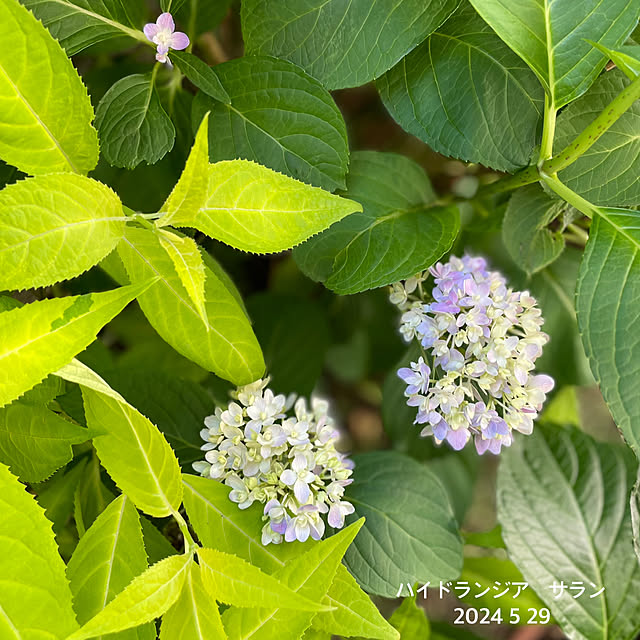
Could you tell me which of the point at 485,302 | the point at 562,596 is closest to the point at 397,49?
the point at 485,302

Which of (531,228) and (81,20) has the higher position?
(81,20)

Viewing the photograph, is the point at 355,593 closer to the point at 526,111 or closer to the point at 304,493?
the point at 304,493

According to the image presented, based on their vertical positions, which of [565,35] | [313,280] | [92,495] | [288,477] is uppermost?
[565,35]

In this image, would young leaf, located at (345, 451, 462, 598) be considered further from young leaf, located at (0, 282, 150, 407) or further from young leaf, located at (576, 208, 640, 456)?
young leaf, located at (0, 282, 150, 407)

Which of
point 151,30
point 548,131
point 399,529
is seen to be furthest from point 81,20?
point 399,529

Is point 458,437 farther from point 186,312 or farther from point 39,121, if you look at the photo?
point 39,121

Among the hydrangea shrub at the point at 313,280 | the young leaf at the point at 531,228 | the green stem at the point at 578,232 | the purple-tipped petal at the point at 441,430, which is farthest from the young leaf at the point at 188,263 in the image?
the green stem at the point at 578,232
